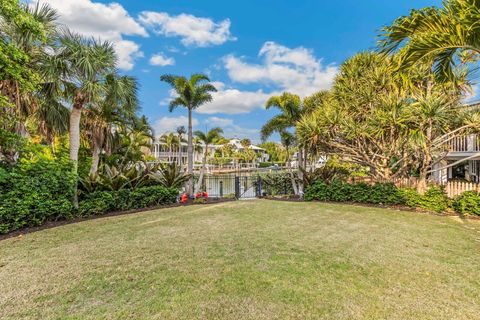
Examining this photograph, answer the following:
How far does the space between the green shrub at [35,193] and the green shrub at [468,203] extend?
10738mm

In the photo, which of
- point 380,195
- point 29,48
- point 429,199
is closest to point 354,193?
point 380,195

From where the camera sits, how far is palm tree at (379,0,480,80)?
3.32 meters

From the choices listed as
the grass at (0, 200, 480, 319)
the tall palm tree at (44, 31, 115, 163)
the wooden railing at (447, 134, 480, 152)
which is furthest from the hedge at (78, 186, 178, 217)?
the wooden railing at (447, 134, 480, 152)

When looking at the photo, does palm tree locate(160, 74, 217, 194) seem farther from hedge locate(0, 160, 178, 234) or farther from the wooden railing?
the wooden railing

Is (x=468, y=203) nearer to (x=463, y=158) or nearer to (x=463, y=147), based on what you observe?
(x=463, y=158)

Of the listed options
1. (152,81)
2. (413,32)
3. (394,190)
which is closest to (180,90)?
(152,81)

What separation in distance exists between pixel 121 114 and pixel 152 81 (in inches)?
76.0

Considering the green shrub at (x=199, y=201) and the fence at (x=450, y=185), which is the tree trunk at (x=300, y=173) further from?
the green shrub at (x=199, y=201)

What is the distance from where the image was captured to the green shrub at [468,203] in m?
6.60

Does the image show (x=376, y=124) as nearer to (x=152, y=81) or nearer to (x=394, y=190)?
(x=394, y=190)

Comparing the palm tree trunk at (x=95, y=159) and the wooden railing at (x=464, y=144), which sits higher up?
the wooden railing at (x=464, y=144)

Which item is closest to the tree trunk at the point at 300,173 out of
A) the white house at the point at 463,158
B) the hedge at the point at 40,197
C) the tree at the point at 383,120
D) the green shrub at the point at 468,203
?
the tree at the point at 383,120

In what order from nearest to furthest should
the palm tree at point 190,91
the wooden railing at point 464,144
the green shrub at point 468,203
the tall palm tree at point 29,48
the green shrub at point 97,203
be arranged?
the tall palm tree at point 29,48 < the green shrub at point 468,203 < the green shrub at point 97,203 < the palm tree at point 190,91 < the wooden railing at point 464,144

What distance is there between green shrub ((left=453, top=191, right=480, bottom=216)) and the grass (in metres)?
1.22
